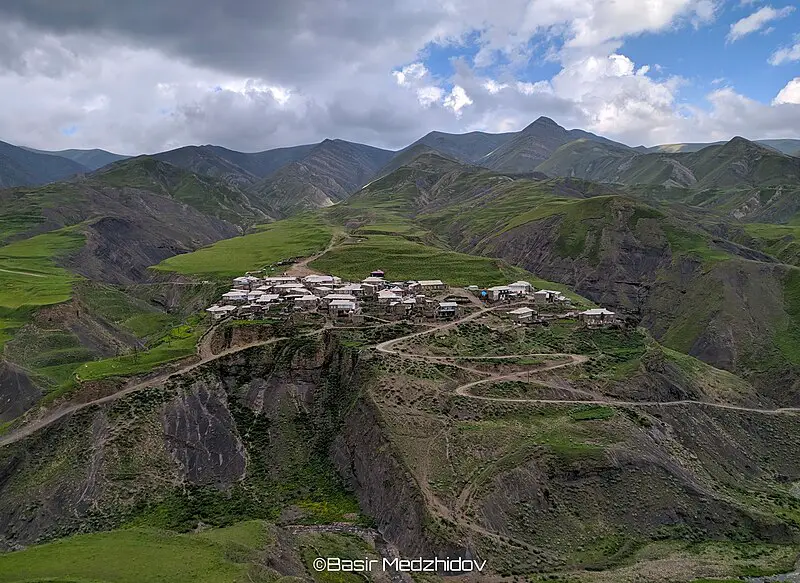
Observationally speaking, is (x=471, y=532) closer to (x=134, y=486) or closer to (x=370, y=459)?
(x=370, y=459)

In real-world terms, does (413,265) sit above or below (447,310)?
above

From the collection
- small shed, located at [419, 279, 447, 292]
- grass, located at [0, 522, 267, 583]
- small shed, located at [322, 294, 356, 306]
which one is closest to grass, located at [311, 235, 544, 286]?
small shed, located at [419, 279, 447, 292]

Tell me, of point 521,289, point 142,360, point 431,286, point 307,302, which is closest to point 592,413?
point 521,289

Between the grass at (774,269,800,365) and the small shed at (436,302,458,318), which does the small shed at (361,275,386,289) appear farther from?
the grass at (774,269,800,365)

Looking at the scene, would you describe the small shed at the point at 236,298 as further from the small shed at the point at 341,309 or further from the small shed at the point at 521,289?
the small shed at the point at 521,289

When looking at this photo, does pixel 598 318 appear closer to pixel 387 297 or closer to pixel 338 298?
pixel 387 297

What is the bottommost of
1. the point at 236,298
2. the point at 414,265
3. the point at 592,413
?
the point at 592,413

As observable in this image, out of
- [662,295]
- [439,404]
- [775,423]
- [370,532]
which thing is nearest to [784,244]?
[662,295]
